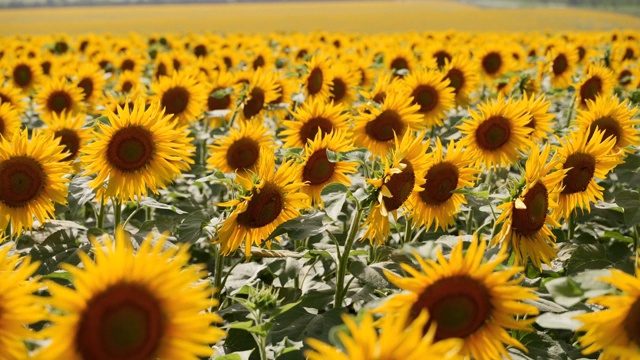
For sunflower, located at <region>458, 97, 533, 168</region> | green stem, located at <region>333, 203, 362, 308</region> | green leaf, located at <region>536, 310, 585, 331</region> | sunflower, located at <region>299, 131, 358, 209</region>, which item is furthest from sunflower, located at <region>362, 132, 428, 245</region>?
sunflower, located at <region>458, 97, 533, 168</region>

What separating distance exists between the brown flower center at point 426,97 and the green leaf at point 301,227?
8.44 ft

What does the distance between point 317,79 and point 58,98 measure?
2.33 meters

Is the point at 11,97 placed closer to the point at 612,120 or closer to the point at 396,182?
the point at 396,182

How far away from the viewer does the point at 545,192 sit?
99.1 inches

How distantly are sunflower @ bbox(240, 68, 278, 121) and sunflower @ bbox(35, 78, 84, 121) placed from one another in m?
1.69

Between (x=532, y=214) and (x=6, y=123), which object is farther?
(x=6, y=123)

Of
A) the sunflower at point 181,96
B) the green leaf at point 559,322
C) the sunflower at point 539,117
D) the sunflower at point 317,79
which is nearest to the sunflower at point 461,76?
the sunflower at point 317,79

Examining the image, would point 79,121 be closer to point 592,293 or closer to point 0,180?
point 0,180

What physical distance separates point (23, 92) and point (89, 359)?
6323mm

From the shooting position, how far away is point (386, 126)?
165 inches

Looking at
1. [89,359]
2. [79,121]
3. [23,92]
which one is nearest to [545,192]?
[89,359]

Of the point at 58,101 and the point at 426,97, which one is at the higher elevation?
the point at 58,101

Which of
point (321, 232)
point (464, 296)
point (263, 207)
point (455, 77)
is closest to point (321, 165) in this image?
point (321, 232)

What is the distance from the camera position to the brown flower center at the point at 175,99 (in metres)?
5.20
